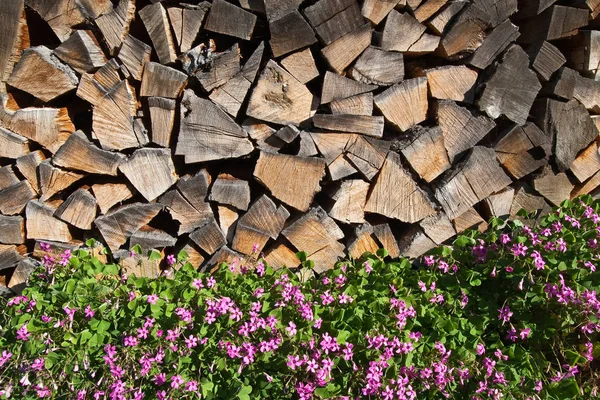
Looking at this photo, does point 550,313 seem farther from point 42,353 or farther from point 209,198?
point 42,353

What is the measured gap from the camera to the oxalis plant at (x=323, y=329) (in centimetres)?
197

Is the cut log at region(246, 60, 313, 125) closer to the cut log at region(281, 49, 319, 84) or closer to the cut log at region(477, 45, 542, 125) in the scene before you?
the cut log at region(281, 49, 319, 84)

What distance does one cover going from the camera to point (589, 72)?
2826mm

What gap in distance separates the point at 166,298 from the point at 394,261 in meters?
1.15

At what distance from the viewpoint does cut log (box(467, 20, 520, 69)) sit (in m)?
2.64

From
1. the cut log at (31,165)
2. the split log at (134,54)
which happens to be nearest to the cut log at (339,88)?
the split log at (134,54)

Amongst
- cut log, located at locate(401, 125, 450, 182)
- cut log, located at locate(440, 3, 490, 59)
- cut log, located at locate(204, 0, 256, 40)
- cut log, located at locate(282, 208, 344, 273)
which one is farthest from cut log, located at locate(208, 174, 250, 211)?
cut log, located at locate(440, 3, 490, 59)

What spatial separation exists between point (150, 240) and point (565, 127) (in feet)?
6.71

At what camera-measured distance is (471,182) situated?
2705 millimetres

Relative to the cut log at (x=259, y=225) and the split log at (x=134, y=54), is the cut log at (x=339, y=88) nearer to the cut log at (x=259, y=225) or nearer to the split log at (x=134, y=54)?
the cut log at (x=259, y=225)

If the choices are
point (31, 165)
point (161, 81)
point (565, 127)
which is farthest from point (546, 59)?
point (31, 165)

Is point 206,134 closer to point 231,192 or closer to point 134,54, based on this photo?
point 231,192

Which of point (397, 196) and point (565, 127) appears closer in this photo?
point (397, 196)

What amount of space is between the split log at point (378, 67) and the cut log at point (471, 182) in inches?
20.5
